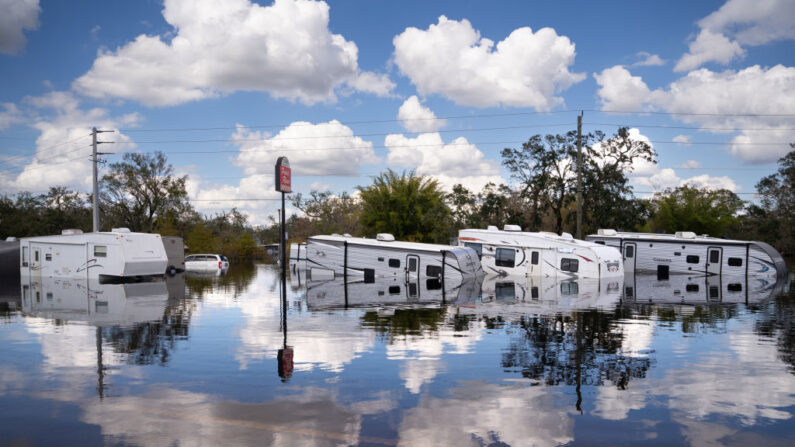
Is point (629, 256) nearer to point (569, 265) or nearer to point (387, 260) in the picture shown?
point (569, 265)

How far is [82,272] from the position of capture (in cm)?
2853

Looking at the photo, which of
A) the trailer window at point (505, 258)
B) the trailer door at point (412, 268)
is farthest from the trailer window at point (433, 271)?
the trailer window at point (505, 258)

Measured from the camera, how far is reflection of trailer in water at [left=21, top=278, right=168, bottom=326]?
1466 centimetres

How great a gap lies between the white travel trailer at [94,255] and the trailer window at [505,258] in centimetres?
1706

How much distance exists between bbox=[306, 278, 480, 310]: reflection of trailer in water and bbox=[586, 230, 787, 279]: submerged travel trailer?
11277 millimetres

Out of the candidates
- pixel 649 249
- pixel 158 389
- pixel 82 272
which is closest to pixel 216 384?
pixel 158 389

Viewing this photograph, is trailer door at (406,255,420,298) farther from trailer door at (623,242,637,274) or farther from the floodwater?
trailer door at (623,242,637,274)

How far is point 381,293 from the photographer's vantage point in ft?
68.2

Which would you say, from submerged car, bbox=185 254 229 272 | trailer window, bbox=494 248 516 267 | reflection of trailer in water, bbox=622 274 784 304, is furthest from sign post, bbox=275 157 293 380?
submerged car, bbox=185 254 229 272

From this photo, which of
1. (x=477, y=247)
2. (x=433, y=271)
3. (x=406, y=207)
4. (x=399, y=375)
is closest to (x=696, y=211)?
(x=406, y=207)

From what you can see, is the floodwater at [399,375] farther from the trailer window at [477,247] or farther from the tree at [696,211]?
the tree at [696,211]

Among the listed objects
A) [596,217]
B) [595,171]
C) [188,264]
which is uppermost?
[595,171]

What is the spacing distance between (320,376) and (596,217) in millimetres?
37867

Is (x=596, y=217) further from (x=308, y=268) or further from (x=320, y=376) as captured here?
(x=320, y=376)
